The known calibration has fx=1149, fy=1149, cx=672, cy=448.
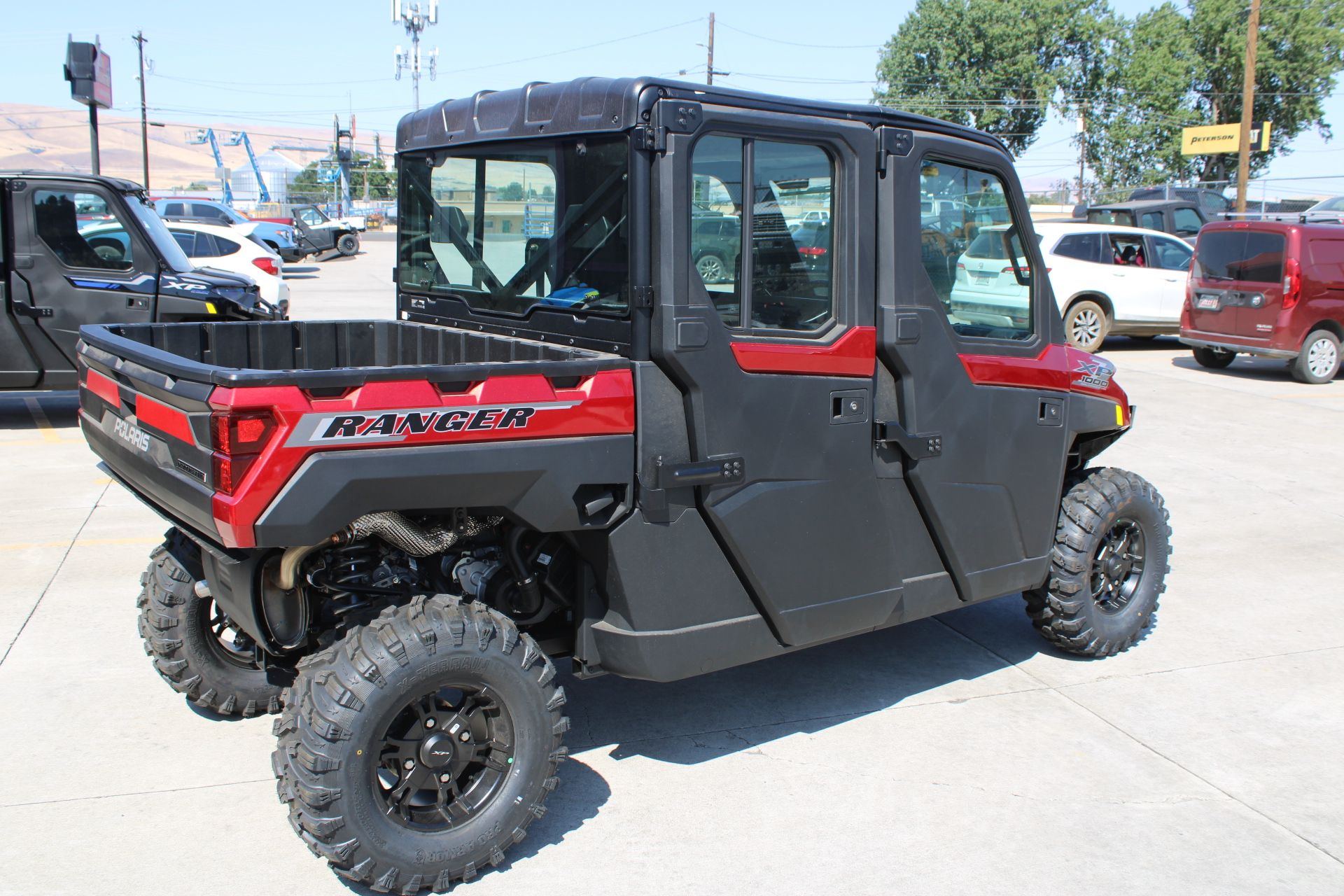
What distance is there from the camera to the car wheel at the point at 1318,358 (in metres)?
14.0

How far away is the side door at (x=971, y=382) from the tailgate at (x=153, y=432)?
7.61 feet

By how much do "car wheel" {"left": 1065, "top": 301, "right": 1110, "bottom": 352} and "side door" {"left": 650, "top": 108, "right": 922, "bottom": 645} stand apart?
1238 centimetres

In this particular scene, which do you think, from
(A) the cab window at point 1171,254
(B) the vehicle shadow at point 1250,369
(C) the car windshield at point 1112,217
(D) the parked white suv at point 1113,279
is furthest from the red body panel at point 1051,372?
(C) the car windshield at point 1112,217

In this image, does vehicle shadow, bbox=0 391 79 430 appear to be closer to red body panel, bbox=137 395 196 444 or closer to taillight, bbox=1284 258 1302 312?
red body panel, bbox=137 395 196 444

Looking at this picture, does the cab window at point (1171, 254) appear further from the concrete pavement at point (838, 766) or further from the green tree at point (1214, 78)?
the green tree at point (1214, 78)

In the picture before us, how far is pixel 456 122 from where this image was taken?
4.37 meters

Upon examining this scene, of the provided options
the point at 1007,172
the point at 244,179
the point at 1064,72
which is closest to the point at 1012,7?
the point at 1064,72

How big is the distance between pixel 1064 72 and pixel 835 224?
224 ft

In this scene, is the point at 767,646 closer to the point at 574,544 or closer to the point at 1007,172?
the point at 574,544

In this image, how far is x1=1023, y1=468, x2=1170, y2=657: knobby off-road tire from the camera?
515cm

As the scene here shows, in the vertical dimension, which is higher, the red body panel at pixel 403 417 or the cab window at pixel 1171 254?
the cab window at pixel 1171 254

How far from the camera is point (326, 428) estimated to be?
3.09 m

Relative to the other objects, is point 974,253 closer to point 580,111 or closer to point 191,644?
point 580,111

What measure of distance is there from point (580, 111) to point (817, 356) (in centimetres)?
114
